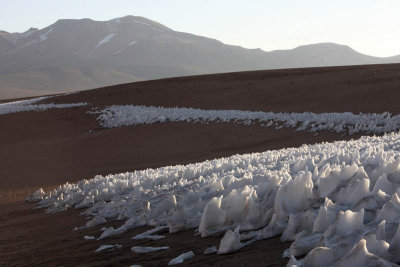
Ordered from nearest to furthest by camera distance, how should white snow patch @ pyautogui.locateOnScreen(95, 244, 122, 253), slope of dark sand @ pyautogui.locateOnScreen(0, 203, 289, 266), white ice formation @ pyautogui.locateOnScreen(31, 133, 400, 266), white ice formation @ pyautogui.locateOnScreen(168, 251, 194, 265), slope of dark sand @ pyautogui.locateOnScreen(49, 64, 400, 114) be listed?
1. white ice formation @ pyautogui.locateOnScreen(31, 133, 400, 266)
2. slope of dark sand @ pyautogui.locateOnScreen(0, 203, 289, 266)
3. white ice formation @ pyautogui.locateOnScreen(168, 251, 194, 265)
4. white snow patch @ pyautogui.locateOnScreen(95, 244, 122, 253)
5. slope of dark sand @ pyautogui.locateOnScreen(49, 64, 400, 114)

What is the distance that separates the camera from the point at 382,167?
10.3 ft

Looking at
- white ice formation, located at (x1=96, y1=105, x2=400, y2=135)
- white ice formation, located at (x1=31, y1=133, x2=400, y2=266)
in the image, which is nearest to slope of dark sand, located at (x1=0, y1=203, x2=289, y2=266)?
white ice formation, located at (x1=31, y1=133, x2=400, y2=266)

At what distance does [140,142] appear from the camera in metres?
18.7

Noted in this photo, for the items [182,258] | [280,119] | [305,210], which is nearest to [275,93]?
[280,119]

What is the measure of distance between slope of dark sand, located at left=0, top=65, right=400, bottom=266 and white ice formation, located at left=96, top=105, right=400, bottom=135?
0.64 m

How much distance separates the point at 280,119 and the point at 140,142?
5068 millimetres

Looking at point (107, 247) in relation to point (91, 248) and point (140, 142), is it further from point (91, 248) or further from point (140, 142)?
point (140, 142)

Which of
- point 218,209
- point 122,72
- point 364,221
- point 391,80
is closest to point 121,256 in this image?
point 218,209

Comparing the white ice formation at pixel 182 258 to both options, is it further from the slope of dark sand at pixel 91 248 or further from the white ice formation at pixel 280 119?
the white ice formation at pixel 280 119

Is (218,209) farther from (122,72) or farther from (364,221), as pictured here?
(122,72)

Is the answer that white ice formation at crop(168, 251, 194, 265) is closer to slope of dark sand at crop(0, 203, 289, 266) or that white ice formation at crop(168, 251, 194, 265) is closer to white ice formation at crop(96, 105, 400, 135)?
slope of dark sand at crop(0, 203, 289, 266)

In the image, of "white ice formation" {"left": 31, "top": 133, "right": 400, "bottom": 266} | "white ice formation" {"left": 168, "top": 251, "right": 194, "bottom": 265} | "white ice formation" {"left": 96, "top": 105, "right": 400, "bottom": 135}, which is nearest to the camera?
"white ice formation" {"left": 31, "top": 133, "right": 400, "bottom": 266}

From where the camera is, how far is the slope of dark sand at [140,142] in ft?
12.6

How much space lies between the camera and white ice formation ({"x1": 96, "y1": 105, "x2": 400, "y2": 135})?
565 inches
